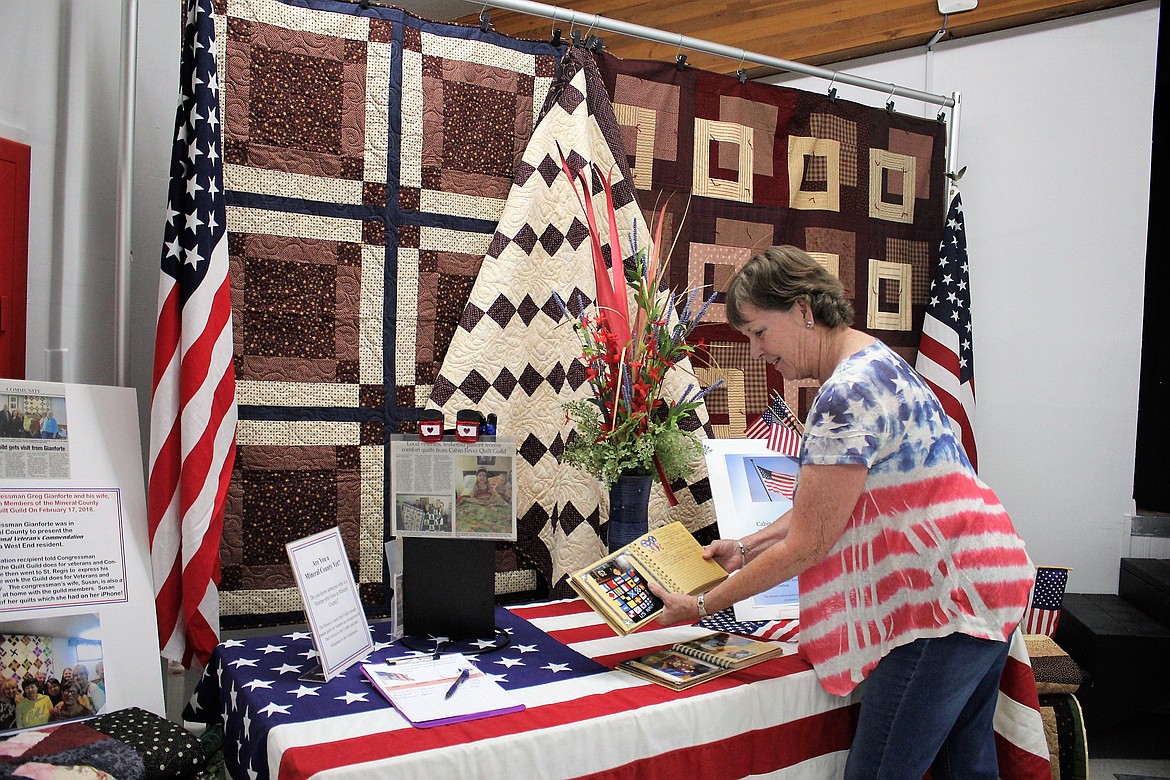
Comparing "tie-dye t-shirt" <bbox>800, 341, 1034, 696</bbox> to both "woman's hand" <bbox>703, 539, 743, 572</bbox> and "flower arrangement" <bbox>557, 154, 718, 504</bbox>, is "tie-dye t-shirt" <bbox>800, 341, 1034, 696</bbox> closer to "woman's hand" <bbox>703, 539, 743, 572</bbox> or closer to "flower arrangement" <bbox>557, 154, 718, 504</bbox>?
"woman's hand" <bbox>703, 539, 743, 572</bbox>

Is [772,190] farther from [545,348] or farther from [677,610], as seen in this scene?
[677,610]

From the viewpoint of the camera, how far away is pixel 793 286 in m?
1.59

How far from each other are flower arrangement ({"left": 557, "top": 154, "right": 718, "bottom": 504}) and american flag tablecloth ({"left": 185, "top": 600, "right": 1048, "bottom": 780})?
15.5 inches

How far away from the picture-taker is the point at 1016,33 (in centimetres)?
306

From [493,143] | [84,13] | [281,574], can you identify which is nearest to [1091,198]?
→ [493,143]

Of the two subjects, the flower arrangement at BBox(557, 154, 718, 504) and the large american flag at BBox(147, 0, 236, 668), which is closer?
the large american flag at BBox(147, 0, 236, 668)

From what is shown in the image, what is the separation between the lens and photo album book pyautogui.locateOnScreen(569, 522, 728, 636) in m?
1.59

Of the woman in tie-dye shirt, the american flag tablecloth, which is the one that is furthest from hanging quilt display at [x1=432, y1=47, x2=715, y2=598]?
the woman in tie-dye shirt

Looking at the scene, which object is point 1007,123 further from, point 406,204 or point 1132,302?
point 406,204

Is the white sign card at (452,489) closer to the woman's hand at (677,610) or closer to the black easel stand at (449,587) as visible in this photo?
the black easel stand at (449,587)

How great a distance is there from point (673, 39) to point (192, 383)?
1635 mm

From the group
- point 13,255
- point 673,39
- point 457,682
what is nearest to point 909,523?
point 457,682

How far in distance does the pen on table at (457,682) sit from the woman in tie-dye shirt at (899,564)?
465mm

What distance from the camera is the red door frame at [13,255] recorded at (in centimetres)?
180
